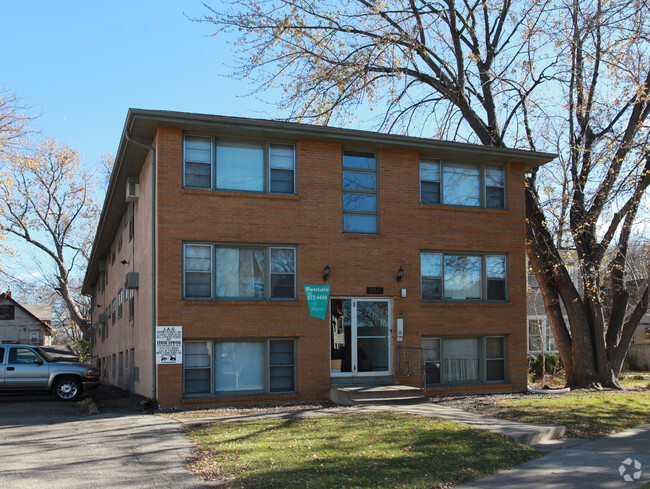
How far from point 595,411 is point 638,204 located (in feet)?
23.5

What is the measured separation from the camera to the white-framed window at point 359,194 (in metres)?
16.0

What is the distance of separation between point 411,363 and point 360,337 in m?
1.49

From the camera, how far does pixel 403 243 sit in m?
16.3

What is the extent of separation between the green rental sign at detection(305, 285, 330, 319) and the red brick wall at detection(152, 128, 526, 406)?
0.17m

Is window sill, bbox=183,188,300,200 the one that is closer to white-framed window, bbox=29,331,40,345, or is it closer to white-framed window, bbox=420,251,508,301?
white-framed window, bbox=420,251,508,301

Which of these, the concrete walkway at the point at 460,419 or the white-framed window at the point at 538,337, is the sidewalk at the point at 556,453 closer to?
the concrete walkway at the point at 460,419

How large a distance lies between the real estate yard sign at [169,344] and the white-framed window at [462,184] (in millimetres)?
7217

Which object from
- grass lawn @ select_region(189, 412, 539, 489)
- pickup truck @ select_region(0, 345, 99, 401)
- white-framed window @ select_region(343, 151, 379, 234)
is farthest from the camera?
pickup truck @ select_region(0, 345, 99, 401)

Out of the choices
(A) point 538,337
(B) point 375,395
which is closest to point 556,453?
(B) point 375,395

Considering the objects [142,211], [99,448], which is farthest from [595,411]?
[142,211]

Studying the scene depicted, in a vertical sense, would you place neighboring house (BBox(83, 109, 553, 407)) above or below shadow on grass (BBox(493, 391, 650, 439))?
above

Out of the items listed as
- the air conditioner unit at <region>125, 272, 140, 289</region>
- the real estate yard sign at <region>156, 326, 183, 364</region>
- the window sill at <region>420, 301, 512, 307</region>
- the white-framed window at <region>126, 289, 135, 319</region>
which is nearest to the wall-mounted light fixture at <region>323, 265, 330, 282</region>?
the window sill at <region>420, 301, 512, 307</region>

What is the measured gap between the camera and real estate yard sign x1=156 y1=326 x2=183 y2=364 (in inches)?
541

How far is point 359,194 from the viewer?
16141mm
